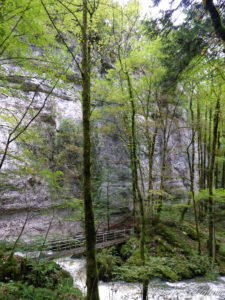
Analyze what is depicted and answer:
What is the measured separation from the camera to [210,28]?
144 inches

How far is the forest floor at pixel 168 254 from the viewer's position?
6.28 metres

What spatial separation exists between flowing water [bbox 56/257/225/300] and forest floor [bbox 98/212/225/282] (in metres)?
0.24

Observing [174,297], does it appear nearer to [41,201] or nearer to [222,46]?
[222,46]

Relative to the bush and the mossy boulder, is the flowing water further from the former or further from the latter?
the mossy boulder

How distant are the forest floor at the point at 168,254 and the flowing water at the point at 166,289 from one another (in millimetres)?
→ 235

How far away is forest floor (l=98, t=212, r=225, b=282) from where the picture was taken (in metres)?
6.28

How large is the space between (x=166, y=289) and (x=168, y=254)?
1805 millimetres

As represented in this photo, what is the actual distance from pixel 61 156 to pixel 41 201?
3006 mm

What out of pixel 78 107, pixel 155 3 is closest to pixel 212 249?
pixel 155 3

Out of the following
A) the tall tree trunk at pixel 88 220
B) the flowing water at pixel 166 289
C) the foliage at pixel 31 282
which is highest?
the tall tree trunk at pixel 88 220

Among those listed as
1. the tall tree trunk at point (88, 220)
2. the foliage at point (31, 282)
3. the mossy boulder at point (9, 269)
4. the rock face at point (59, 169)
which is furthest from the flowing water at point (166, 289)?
the rock face at point (59, 169)

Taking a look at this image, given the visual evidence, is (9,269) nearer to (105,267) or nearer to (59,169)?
(105,267)

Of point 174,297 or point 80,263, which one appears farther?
point 80,263

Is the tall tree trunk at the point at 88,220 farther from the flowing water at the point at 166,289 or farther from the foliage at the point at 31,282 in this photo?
the flowing water at the point at 166,289
